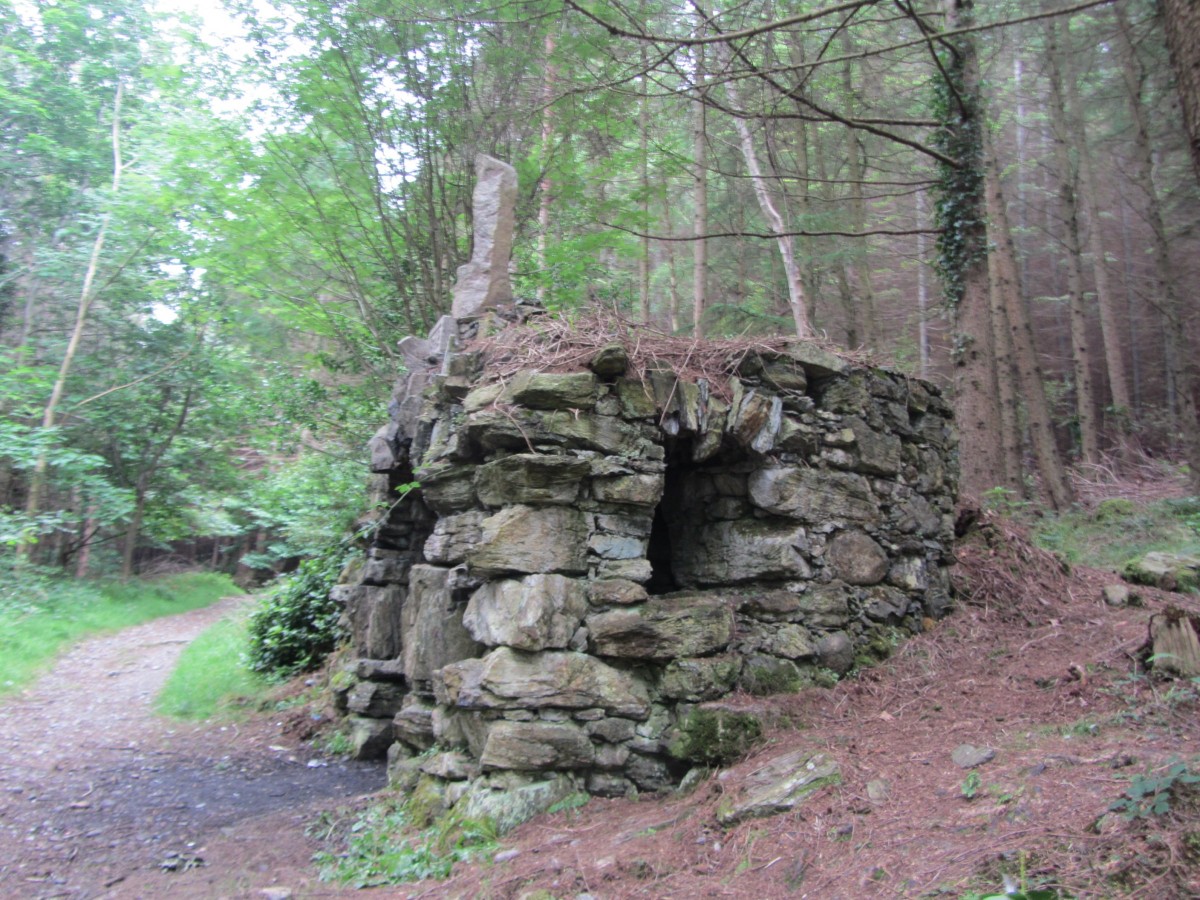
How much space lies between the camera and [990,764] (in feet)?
13.5

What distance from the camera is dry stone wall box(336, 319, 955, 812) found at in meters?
5.08

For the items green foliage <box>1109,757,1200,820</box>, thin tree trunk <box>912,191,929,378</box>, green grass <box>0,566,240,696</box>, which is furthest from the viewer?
thin tree trunk <box>912,191,929,378</box>

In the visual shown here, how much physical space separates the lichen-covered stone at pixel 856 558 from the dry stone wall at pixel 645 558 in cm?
2

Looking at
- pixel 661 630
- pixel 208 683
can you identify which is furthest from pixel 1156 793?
pixel 208 683

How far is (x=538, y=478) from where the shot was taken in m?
5.39

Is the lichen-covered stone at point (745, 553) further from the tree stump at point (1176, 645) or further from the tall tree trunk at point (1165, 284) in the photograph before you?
the tall tree trunk at point (1165, 284)

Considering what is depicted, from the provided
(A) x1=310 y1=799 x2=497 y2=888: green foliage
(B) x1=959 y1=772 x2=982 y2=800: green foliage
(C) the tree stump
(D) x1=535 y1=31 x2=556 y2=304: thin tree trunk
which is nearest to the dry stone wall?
(A) x1=310 y1=799 x2=497 y2=888: green foliage

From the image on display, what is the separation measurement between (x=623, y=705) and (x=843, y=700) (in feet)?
4.90

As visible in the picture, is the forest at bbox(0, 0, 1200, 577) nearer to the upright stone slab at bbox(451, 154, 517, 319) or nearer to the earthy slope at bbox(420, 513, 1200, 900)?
the upright stone slab at bbox(451, 154, 517, 319)

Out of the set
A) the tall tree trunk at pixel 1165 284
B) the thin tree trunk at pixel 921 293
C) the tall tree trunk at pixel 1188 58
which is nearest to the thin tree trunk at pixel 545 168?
the tall tree trunk at pixel 1188 58

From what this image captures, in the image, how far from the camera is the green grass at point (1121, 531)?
9523 millimetres

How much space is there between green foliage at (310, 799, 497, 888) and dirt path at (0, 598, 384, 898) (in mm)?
197

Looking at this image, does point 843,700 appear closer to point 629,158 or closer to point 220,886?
point 220,886

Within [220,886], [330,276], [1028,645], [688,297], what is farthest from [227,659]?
[688,297]
